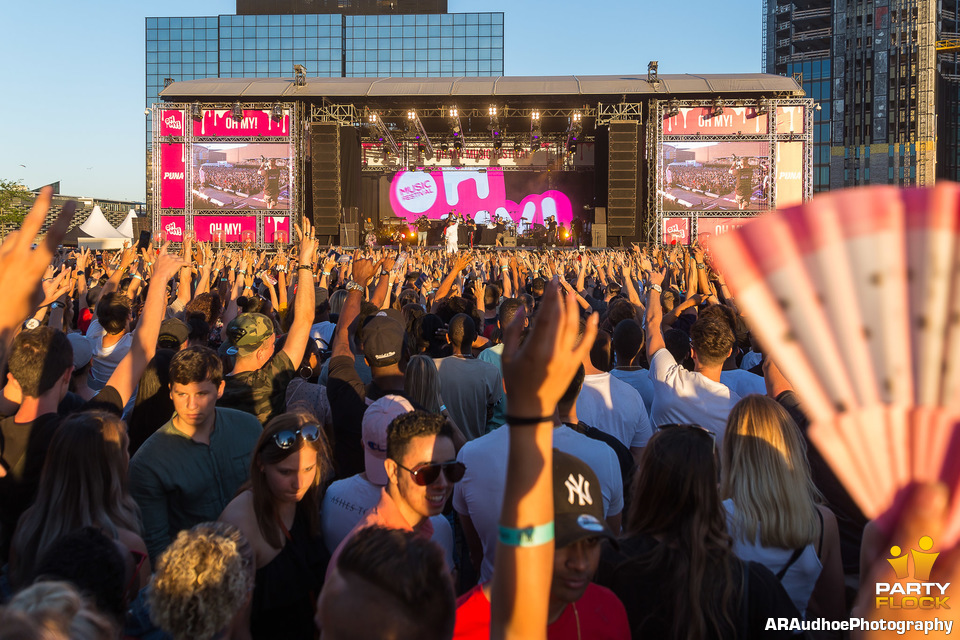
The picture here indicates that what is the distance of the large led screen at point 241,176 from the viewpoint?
24047mm

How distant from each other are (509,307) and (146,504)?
265cm

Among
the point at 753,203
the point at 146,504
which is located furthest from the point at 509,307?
the point at 753,203

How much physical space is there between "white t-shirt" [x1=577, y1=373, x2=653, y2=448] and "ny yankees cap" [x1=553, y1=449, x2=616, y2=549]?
1782 millimetres

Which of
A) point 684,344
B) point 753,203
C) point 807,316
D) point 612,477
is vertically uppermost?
point 753,203

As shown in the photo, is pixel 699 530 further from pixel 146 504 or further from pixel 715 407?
pixel 146 504

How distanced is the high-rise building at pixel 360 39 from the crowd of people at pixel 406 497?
64.8 meters

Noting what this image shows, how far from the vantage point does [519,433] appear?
128cm

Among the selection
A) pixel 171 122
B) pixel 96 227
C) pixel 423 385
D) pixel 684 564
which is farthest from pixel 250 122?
pixel 684 564

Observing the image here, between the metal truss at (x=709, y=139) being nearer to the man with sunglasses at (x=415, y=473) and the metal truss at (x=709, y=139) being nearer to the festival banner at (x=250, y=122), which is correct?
the festival banner at (x=250, y=122)

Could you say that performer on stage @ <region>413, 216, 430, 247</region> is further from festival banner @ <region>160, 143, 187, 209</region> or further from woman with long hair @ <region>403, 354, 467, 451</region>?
woman with long hair @ <region>403, 354, 467, 451</region>

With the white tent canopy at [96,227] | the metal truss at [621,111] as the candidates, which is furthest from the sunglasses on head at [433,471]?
the white tent canopy at [96,227]

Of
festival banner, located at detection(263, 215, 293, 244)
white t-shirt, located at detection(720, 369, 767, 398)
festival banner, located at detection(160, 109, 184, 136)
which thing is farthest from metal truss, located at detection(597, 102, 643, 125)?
white t-shirt, located at detection(720, 369, 767, 398)

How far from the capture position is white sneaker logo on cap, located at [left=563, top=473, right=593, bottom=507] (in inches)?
69.0

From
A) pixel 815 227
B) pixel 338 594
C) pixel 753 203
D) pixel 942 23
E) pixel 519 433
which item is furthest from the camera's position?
pixel 942 23
